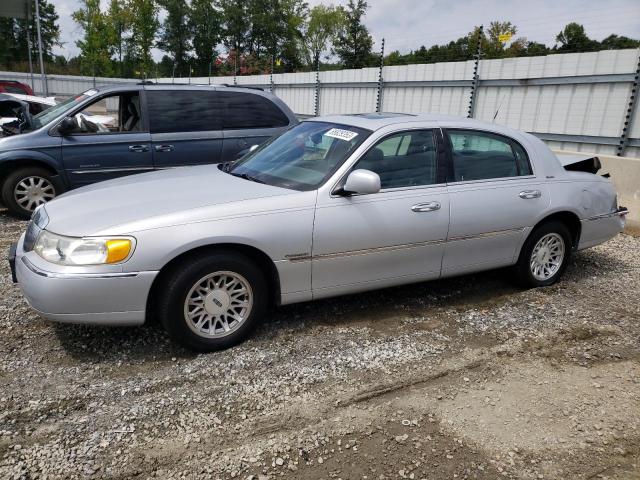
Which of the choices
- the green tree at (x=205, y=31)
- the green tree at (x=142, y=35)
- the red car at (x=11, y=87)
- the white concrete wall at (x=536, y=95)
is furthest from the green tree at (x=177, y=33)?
the white concrete wall at (x=536, y=95)

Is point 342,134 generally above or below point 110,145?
above

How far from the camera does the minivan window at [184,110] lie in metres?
6.92

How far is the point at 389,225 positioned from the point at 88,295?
2.16 metres

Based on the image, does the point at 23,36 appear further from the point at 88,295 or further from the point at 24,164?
the point at 88,295

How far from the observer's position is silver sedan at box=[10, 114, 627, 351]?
3180 millimetres

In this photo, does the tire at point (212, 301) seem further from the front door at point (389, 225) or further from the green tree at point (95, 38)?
the green tree at point (95, 38)

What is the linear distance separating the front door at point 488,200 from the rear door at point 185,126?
157 inches

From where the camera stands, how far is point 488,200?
171 inches

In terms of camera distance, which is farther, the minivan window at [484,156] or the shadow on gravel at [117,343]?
the minivan window at [484,156]

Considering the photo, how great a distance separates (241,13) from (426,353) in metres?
72.6

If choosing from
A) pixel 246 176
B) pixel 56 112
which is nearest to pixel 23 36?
pixel 56 112

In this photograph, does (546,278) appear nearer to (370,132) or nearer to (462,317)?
(462,317)

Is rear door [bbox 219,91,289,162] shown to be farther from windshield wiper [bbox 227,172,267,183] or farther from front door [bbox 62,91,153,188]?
windshield wiper [bbox 227,172,267,183]

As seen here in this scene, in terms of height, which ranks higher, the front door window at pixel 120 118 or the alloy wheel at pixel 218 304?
the front door window at pixel 120 118
